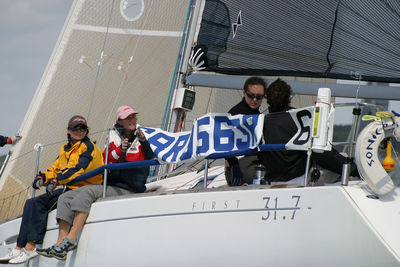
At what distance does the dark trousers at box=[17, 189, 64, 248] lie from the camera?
495 centimetres

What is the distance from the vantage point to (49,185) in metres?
5.00

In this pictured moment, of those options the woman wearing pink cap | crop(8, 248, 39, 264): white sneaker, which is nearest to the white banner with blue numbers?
the woman wearing pink cap

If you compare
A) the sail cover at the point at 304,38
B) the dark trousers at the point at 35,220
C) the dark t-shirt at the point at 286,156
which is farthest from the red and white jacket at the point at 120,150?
the sail cover at the point at 304,38

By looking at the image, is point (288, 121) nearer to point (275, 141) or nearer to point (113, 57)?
point (275, 141)

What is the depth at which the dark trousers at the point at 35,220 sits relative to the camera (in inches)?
195

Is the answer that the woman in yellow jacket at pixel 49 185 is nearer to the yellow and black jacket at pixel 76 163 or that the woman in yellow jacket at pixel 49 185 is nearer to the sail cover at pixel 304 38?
the yellow and black jacket at pixel 76 163

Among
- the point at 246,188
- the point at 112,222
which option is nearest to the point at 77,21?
the point at 112,222

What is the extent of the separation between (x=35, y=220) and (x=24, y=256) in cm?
26

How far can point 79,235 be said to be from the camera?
4672mm

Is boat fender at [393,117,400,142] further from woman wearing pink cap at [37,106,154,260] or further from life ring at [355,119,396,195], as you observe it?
woman wearing pink cap at [37,106,154,260]

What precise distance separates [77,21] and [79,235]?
2.89 meters

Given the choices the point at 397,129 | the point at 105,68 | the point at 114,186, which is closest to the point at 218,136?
the point at 114,186

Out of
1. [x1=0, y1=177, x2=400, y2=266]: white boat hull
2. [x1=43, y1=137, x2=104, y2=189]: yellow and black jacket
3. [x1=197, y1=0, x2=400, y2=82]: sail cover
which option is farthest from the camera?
[x1=197, y1=0, x2=400, y2=82]: sail cover

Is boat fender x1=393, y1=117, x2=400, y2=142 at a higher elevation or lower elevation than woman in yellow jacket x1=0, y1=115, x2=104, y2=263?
higher
